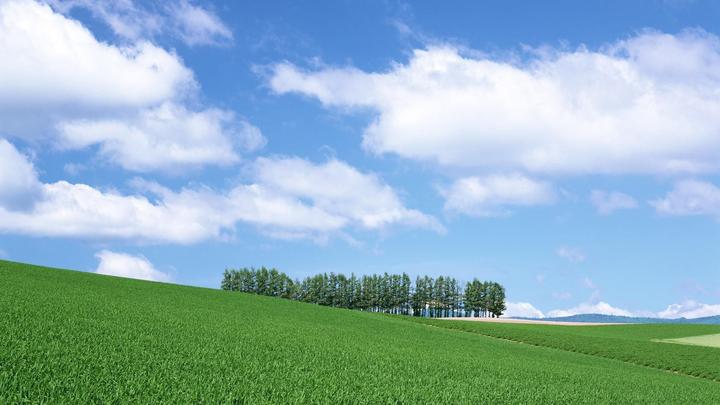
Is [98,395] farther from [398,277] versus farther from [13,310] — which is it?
[398,277]

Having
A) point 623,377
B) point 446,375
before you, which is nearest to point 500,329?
point 623,377

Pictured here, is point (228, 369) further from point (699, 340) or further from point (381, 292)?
point (381, 292)

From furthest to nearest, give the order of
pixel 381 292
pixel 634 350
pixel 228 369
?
pixel 381 292 < pixel 634 350 < pixel 228 369

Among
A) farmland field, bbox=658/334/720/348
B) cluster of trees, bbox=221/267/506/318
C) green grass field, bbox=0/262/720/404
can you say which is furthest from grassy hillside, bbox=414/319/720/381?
cluster of trees, bbox=221/267/506/318

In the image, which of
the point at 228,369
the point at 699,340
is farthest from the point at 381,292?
the point at 228,369

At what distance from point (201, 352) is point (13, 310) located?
31.2 ft

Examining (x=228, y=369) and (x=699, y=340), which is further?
(x=699, y=340)

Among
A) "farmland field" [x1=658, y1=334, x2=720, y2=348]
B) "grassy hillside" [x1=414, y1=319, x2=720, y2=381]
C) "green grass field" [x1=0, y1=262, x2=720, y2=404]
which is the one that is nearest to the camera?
"green grass field" [x1=0, y1=262, x2=720, y2=404]

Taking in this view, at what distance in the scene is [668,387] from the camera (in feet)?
76.9

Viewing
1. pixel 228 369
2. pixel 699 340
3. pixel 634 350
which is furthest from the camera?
pixel 699 340

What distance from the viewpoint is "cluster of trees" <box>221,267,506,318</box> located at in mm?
156375

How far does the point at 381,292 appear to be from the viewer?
158 meters

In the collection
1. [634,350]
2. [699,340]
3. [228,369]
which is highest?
[699,340]

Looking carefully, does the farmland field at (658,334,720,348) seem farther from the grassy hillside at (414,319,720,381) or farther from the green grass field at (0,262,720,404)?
the green grass field at (0,262,720,404)
